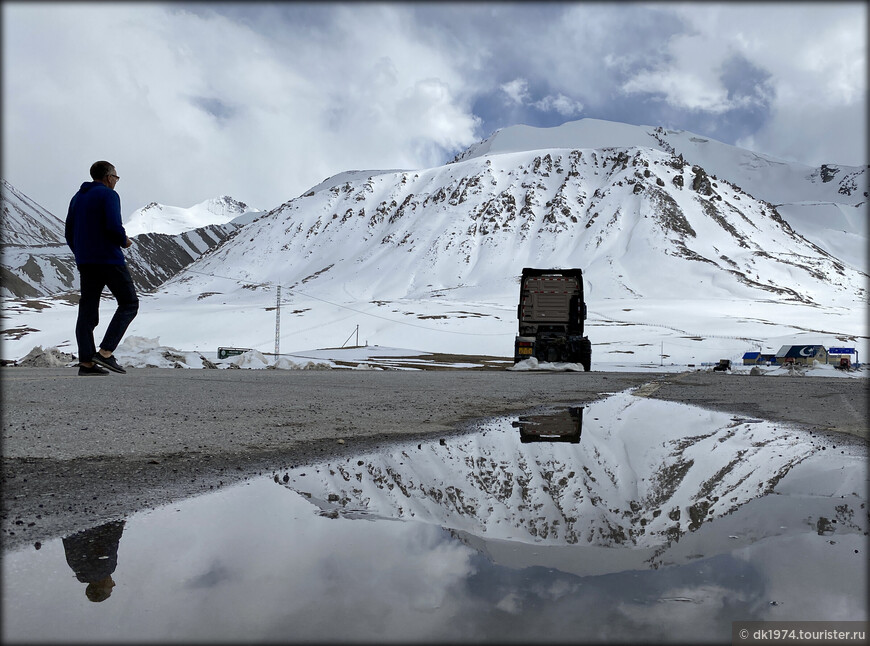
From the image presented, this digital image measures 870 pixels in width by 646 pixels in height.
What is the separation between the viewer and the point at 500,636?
1746 millimetres

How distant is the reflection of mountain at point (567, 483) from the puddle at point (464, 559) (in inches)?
0.9

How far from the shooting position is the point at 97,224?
24.4 feet

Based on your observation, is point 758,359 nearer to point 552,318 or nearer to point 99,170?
point 552,318

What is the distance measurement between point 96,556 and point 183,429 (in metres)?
3.45

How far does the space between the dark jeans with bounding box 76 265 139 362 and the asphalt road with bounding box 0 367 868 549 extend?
0.66 metres

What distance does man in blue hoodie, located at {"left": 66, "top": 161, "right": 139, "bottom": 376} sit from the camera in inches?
292

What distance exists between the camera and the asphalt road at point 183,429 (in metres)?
3.26

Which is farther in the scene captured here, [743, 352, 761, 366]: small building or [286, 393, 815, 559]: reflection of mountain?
[743, 352, 761, 366]: small building

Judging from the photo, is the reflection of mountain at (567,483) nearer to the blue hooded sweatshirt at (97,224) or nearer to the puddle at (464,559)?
the puddle at (464,559)

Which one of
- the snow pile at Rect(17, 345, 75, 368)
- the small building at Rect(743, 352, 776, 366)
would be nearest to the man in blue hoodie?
the snow pile at Rect(17, 345, 75, 368)

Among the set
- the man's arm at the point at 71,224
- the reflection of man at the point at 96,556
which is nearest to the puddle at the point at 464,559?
the reflection of man at the point at 96,556

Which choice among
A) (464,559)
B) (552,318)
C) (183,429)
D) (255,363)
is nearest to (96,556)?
(464,559)

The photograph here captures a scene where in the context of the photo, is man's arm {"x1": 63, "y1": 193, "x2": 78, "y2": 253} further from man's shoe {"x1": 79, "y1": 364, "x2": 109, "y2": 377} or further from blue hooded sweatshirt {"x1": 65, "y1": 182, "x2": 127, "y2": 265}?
man's shoe {"x1": 79, "y1": 364, "x2": 109, "y2": 377}

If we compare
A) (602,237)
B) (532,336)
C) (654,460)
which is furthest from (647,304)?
(654,460)
